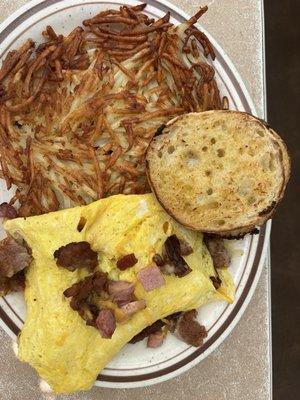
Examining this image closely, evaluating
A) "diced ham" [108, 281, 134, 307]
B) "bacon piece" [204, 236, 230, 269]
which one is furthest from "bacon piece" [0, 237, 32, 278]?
"bacon piece" [204, 236, 230, 269]

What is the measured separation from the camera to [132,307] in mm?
1418

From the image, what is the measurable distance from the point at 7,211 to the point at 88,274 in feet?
0.85

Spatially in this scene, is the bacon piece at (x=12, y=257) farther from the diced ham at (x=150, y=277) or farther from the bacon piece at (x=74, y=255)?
the diced ham at (x=150, y=277)

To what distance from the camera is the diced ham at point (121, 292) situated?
1.41m

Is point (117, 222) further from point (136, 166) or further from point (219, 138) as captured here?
point (219, 138)

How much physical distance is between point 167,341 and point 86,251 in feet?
1.25

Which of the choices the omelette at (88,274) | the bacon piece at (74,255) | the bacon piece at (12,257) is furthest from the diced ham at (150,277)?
the bacon piece at (12,257)

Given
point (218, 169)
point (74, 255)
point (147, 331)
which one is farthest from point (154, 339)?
point (218, 169)

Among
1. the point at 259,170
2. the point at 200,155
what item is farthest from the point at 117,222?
the point at 259,170

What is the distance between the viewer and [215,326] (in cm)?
161

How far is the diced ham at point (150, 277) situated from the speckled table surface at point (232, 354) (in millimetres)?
542

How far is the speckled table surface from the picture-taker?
1.75 metres

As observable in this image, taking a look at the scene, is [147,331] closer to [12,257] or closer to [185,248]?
[185,248]

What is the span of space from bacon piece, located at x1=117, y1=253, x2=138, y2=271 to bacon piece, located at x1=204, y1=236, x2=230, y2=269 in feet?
0.85
